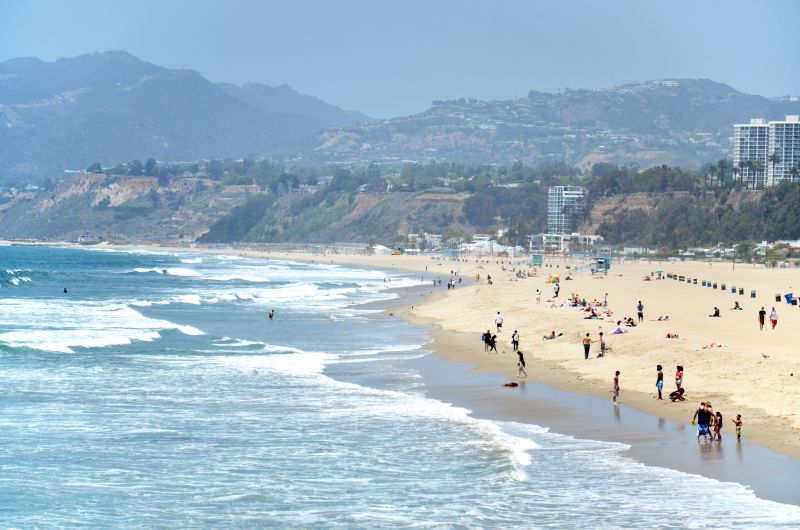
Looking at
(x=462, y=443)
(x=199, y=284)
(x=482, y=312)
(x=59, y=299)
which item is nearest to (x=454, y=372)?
(x=462, y=443)

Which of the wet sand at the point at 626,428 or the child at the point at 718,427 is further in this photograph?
the child at the point at 718,427

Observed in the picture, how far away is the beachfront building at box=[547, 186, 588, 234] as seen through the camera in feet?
603

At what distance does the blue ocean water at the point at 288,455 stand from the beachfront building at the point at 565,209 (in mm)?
146946

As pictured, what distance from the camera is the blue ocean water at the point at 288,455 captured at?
17.0 metres

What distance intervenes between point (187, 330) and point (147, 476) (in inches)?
1075

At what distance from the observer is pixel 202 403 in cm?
2644

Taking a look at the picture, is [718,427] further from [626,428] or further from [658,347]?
[658,347]

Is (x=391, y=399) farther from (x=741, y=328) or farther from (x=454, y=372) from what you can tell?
(x=741, y=328)

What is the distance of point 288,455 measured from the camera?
20797 millimetres

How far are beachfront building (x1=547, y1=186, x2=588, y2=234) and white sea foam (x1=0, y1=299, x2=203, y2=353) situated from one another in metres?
127

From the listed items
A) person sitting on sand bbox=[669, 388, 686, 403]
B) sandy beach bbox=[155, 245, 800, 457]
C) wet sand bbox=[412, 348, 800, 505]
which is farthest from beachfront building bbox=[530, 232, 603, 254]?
person sitting on sand bbox=[669, 388, 686, 403]

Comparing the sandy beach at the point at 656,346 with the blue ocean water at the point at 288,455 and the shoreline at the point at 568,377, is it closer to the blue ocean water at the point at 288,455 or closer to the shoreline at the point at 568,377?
the shoreline at the point at 568,377

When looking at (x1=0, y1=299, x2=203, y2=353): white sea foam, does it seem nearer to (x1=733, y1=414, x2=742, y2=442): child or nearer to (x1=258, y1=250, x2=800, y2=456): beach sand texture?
(x1=258, y1=250, x2=800, y2=456): beach sand texture

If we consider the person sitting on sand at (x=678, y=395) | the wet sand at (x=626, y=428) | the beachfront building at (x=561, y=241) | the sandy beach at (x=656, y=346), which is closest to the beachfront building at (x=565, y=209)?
the beachfront building at (x=561, y=241)
